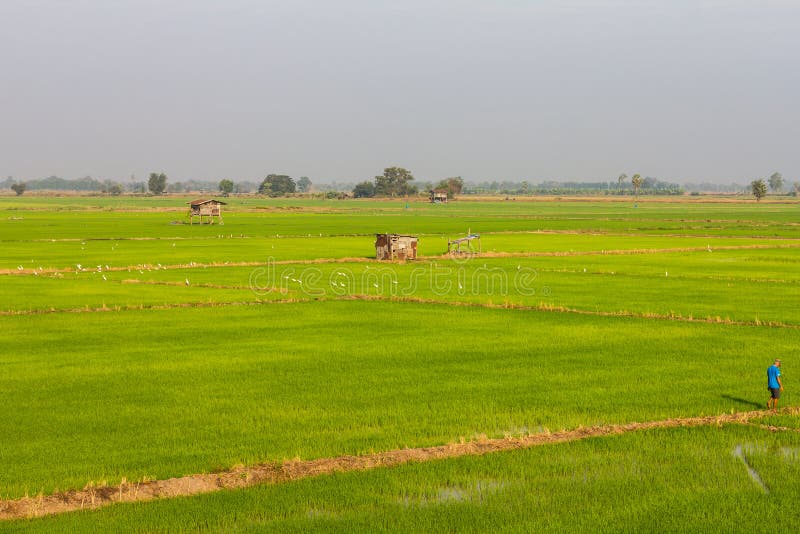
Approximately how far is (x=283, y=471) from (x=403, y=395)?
4.75 m

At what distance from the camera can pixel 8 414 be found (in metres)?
15.4

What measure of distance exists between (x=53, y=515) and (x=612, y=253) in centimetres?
4917

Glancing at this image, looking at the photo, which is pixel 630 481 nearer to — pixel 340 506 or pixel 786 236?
pixel 340 506

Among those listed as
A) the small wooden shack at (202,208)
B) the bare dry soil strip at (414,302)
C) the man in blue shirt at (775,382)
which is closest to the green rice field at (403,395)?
the bare dry soil strip at (414,302)

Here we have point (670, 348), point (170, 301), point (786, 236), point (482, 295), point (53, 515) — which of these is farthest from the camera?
point (786, 236)

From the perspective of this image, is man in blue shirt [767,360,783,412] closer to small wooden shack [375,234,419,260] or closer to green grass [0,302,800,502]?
green grass [0,302,800,502]

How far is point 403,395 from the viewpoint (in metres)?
17.0

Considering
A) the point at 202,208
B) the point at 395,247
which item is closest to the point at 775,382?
the point at 395,247

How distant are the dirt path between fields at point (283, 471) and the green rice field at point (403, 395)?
0.22m

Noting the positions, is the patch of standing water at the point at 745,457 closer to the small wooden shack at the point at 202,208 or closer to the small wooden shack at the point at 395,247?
the small wooden shack at the point at 395,247

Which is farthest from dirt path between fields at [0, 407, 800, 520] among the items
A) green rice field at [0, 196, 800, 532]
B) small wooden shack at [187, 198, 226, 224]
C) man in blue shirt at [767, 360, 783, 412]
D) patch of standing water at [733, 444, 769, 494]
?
small wooden shack at [187, 198, 226, 224]

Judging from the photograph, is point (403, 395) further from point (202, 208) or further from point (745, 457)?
point (202, 208)

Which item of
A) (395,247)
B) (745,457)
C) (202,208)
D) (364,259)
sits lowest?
(364,259)

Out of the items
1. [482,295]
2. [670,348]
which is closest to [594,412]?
[670,348]
